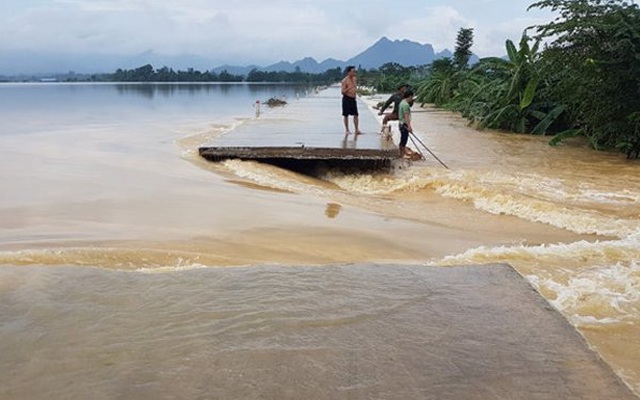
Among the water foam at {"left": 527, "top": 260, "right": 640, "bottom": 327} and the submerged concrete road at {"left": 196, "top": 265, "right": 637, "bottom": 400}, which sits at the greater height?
the submerged concrete road at {"left": 196, "top": 265, "right": 637, "bottom": 400}

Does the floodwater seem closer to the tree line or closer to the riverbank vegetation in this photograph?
the riverbank vegetation

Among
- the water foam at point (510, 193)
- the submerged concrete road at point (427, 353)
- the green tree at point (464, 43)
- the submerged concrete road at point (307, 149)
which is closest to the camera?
the submerged concrete road at point (427, 353)

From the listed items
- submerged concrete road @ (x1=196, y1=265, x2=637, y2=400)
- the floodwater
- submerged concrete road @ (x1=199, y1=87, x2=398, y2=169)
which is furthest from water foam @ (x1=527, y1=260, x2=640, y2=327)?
submerged concrete road @ (x1=199, y1=87, x2=398, y2=169)

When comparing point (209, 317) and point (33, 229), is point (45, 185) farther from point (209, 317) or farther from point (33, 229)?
point (209, 317)

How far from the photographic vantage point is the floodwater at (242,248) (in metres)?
2.98

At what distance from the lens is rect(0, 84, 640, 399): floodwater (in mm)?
2980

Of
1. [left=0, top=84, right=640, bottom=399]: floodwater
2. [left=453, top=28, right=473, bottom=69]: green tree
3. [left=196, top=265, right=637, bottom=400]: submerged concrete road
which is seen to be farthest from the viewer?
[left=453, top=28, right=473, bottom=69]: green tree

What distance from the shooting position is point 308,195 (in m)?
8.61

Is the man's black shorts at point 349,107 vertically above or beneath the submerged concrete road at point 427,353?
above

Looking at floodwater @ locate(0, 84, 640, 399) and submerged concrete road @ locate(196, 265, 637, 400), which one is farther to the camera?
floodwater @ locate(0, 84, 640, 399)

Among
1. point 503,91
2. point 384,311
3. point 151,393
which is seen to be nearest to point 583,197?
point 384,311

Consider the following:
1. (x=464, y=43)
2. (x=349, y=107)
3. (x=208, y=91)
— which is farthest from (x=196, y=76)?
(x=349, y=107)

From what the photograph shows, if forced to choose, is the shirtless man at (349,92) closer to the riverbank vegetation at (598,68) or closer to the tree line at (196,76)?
the riverbank vegetation at (598,68)

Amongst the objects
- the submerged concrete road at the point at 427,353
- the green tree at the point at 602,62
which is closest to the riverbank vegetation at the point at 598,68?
the green tree at the point at 602,62
